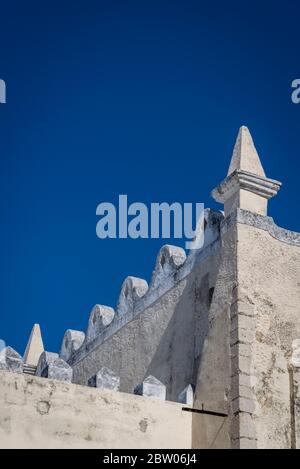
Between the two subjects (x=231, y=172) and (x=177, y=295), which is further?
(x=177, y=295)

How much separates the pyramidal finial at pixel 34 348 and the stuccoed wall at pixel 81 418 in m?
7.80

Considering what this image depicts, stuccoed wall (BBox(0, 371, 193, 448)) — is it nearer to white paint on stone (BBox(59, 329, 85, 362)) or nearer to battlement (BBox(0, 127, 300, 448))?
battlement (BBox(0, 127, 300, 448))

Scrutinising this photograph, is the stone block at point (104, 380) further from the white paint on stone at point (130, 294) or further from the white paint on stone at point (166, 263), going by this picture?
the white paint on stone at point (130, 294)

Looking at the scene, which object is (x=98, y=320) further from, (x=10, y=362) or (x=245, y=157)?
(x=10, y=362)

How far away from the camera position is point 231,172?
10.9 meters

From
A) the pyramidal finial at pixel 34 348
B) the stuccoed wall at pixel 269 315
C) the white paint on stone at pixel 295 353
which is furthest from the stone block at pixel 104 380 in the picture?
the pyramidal finial at pixel 34 348

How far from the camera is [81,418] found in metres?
9.41

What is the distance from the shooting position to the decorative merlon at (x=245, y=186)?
10.7 metres

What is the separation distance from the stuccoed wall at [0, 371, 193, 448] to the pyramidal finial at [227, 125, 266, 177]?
3240 mm

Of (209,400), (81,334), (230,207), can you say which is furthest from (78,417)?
(81,334)

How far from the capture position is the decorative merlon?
422 inches
